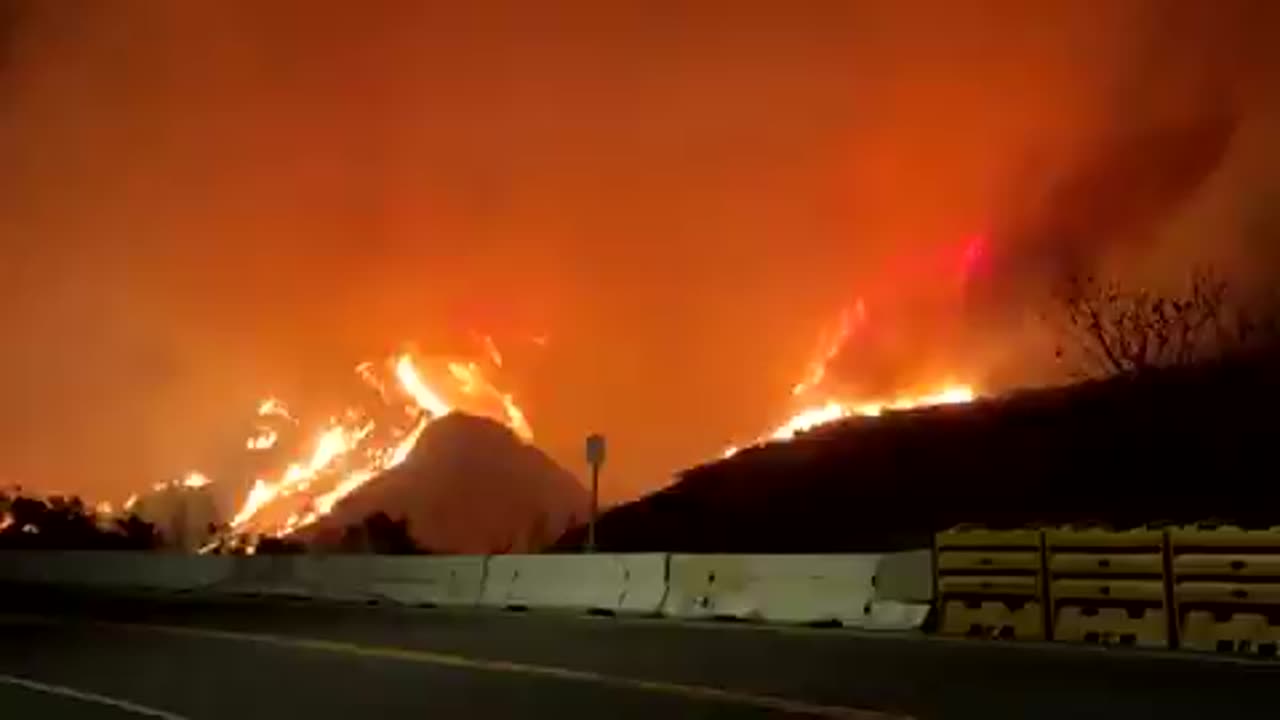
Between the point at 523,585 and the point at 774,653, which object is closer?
the point at 774,653

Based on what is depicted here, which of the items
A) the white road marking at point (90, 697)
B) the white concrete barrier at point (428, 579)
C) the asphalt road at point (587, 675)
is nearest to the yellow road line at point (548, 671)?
the asphalt road at point (587, 675)

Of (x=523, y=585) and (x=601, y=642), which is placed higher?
Answer: (x=523, y=585)

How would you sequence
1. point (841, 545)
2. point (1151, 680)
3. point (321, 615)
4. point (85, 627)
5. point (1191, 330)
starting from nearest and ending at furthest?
1. point (1151, 680)
2. point (85, 627)
3. point (321, 615)
4. point (1191, 330)
5. point (841, 545)

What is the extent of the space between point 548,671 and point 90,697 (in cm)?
374

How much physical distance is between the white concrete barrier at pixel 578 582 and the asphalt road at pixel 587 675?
11.2 ft

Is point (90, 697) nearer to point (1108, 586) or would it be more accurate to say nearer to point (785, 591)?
point (1108, 586)

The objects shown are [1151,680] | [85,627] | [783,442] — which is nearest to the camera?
[1151,680]

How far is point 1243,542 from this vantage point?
16391 millimetres

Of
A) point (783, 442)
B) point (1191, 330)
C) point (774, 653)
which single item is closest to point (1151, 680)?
point (774, 653)

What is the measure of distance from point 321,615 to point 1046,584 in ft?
37.4

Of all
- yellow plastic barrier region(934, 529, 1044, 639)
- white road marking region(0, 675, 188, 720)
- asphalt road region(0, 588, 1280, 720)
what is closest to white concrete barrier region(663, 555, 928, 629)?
yellow plastic barrier region(934, 529, 1044, 639)

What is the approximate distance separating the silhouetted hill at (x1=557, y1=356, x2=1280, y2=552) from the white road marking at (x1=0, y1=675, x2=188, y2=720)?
114ft

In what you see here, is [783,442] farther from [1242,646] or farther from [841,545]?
[1242,646]

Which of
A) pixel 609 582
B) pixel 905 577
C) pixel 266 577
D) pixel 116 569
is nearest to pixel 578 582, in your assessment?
pixel 609 582
